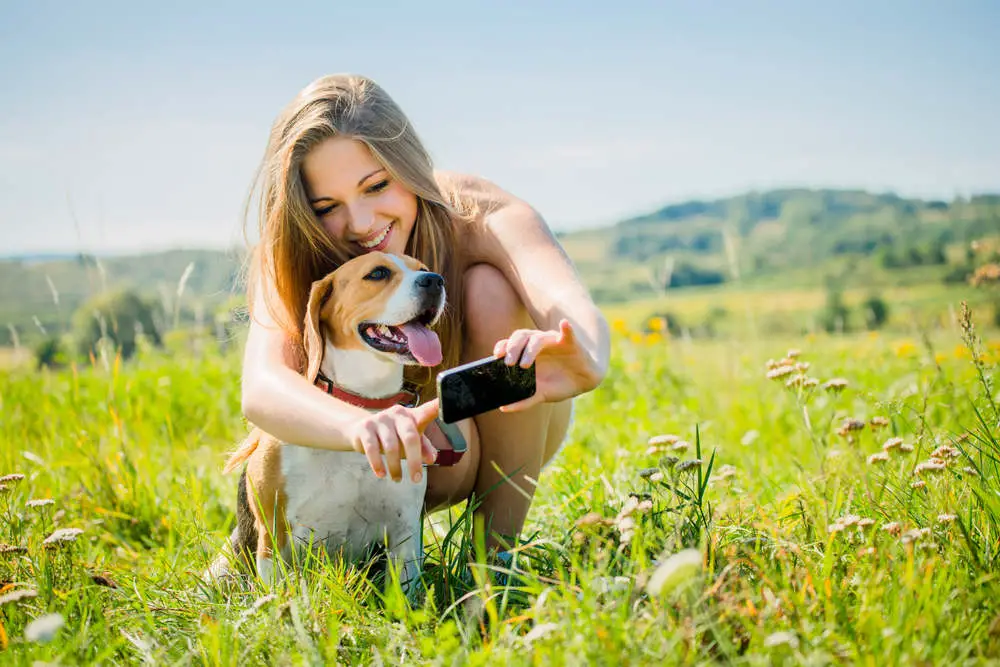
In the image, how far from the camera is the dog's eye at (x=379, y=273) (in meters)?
2.57

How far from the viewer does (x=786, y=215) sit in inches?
4998

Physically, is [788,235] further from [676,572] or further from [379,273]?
[676,572]

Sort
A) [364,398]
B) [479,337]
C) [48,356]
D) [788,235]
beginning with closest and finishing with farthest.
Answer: [364,398] < [479,337] < [48,356] < [788,235]

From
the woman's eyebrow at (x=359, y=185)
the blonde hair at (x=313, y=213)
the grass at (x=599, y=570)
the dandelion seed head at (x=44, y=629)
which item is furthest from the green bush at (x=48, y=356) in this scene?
the dandelion seed head at (x=44, y=629)

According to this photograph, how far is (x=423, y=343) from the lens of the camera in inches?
101

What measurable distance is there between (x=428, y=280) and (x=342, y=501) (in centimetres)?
74

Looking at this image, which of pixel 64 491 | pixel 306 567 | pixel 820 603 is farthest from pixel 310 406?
pixel 64 491

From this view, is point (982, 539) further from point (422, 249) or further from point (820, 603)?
point (422, 249)

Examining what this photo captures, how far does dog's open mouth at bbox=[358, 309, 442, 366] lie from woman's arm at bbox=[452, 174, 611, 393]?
0.34 metres

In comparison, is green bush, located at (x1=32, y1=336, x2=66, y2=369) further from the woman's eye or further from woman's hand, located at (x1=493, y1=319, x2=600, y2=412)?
woman's hand, located at (x1=493, y1=319, x2=600, y2=412)

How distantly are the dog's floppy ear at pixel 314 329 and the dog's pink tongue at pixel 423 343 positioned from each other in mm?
268

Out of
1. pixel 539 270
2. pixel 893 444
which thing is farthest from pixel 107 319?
pixel 893 444

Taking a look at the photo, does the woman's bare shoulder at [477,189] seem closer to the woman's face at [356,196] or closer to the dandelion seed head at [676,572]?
the woman's face at [356,196]

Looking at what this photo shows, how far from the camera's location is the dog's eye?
2570mm
